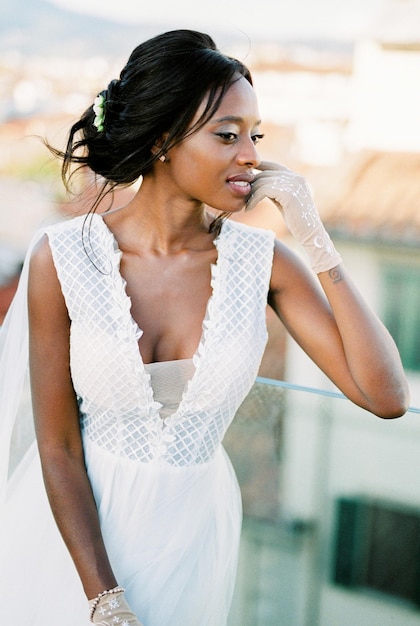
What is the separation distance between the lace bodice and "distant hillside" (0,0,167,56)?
9.08 m

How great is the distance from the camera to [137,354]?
1586 mm

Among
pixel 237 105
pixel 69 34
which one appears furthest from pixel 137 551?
pixel 69 34

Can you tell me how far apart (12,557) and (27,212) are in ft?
27.2

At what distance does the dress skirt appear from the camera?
64.3 inches

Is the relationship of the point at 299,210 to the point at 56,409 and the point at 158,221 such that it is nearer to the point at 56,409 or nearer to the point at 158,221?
the point at 158,221

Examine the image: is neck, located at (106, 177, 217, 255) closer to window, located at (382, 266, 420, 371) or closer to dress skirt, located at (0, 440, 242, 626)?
dress skirt, located at (0, 440, 242, 626)

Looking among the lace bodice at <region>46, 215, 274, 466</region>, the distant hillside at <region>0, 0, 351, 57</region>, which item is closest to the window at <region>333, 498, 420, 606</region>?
the lace bodice at <region>46, 215, 274, 466</region>

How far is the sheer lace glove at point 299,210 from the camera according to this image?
1645 millimetres

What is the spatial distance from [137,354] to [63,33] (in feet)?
32.3

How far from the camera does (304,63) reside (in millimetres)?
9562

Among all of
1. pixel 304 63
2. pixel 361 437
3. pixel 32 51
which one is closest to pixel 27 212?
pixel 32 51

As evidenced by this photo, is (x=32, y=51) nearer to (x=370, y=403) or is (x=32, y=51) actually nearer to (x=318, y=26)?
(x=318, y=26)

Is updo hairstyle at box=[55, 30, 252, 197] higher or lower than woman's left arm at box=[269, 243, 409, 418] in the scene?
higher

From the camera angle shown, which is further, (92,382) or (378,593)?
(378,593)
